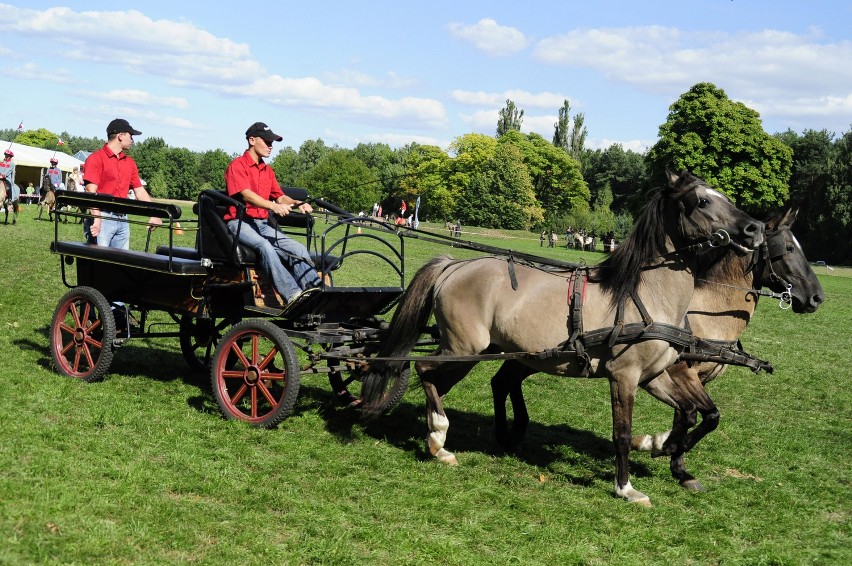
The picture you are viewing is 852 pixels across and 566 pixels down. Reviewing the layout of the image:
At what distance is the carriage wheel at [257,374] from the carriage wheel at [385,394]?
775 mm

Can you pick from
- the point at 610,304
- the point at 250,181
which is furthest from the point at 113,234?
the point at 610,304

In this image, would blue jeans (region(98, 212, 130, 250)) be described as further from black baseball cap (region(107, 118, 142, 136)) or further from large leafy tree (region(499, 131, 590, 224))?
large leafy tree (region(499, 131, 590, 224))

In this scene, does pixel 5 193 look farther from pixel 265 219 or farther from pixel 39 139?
pixel 39 139

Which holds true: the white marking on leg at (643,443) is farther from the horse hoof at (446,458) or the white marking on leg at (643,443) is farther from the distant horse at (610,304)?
the horse hoof at (446,458)

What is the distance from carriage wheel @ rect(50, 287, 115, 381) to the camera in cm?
863

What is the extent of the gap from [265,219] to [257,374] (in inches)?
64.8

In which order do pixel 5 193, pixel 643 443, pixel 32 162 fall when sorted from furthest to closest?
pixel 32 162 < pixel 5 193 < pixel 643 443

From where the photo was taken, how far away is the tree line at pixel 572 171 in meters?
59.4

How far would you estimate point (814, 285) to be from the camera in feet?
25.5

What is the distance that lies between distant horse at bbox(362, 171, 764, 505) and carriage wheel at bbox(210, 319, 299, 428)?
3.93 feet

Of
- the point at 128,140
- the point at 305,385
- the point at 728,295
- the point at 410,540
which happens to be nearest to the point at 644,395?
the point at 728,295

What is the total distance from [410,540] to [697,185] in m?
3.70

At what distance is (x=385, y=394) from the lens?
27.1 feet

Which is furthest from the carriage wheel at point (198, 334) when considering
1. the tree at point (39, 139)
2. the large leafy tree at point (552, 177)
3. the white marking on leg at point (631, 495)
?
the tree at point (39, 139)
